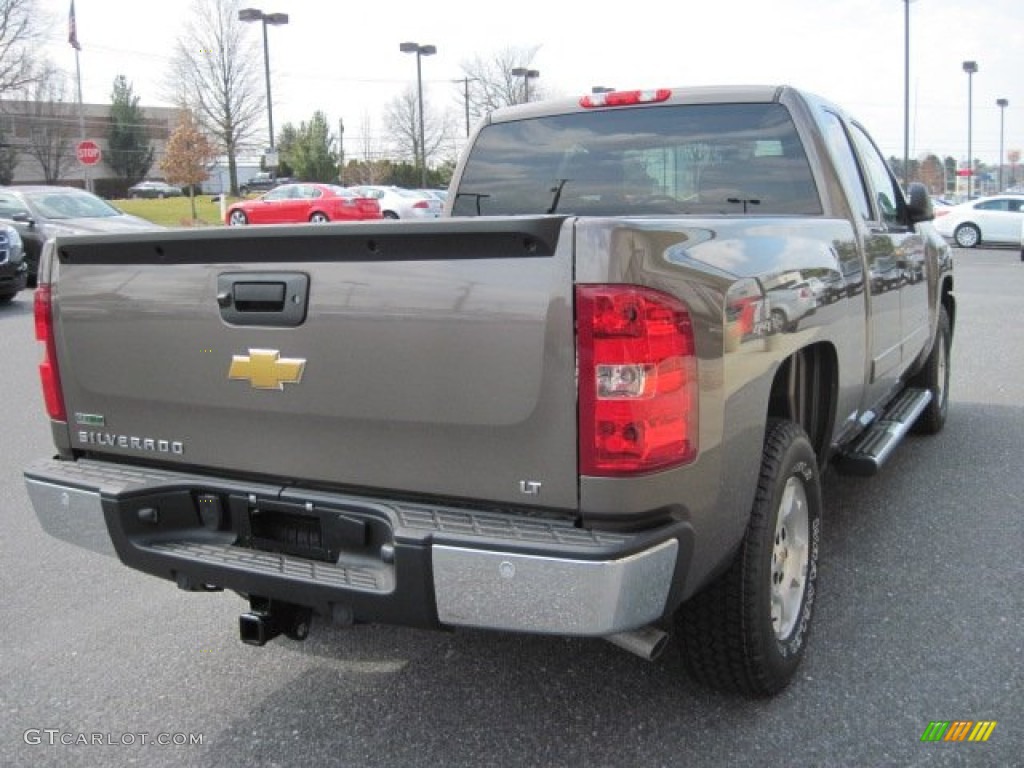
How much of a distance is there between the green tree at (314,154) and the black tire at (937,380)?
5700cm

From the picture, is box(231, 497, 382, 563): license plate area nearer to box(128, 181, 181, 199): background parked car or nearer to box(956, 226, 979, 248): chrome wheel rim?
box(956, 226, 979, 248): chrome wheel rim

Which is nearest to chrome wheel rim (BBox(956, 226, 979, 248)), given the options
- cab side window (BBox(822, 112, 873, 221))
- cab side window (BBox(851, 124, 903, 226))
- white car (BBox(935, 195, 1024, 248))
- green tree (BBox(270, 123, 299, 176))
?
white car (BBox(935, 195, 1024, 248))

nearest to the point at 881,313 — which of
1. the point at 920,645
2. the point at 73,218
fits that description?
the point at 920,645

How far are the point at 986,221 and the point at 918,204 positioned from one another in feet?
83.1

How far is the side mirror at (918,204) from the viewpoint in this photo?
4984 millimetres

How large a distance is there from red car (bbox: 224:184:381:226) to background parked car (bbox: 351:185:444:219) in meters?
1.07

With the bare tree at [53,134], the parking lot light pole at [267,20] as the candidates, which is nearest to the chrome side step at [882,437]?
the parking lot light pole at [267,20]

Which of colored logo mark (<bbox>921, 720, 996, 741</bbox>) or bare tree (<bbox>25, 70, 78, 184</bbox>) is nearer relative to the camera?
colored logo mark (<bbox>921, 720, 996, 741</bbox>)

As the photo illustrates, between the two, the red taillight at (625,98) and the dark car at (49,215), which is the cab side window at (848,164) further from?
the dark car at (49,215)

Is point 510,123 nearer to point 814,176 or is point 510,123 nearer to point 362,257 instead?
point 814,176

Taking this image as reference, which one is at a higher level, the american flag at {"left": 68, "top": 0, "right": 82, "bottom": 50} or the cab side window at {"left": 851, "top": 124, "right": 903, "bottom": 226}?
the american flag at {"left": 68, "top": 0, "right": 82, "bottom": 50}

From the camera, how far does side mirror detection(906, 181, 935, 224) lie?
4984 mm

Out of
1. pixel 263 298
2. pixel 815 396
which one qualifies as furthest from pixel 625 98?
pixel 263 298

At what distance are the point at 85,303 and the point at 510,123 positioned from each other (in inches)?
102
